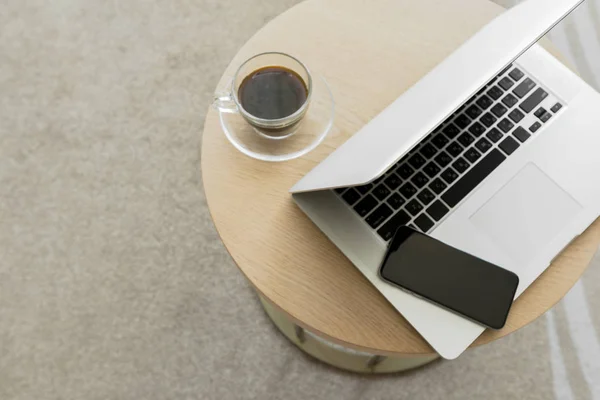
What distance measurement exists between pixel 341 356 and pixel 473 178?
52cm

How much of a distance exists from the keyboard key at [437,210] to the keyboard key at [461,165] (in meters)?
0.06

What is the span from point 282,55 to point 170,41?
0.75 metres

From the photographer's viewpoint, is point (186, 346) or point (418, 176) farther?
point (186, 346)

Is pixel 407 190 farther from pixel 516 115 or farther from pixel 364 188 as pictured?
pixel 516 115

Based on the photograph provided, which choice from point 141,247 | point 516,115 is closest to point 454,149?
point 516,115

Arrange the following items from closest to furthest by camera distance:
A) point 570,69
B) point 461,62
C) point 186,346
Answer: point 461,62
point 570,69
point 186,346

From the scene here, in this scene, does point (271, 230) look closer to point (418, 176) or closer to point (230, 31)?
point (418, 176)

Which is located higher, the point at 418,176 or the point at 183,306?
the point at 418,176

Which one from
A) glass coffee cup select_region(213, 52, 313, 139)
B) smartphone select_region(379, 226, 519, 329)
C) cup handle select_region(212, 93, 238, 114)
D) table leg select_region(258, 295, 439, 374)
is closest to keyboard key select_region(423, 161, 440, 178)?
smartphone select_region(379, 226, 519, 329)

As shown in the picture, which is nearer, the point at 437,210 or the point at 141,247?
the point at 437,210

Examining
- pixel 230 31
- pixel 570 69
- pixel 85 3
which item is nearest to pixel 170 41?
pixel 230 31

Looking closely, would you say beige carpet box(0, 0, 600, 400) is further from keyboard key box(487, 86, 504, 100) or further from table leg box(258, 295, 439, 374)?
keyboard key box(487, 86, 504, 100)

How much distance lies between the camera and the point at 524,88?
0.91 meters

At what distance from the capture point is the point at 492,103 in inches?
35.7
